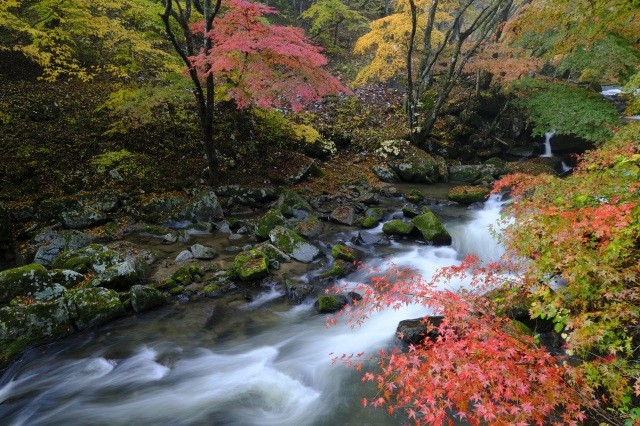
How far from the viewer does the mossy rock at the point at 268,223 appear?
30.8 feet

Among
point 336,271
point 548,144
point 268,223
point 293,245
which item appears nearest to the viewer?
point 336,271

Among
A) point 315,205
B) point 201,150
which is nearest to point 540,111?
point 315,205

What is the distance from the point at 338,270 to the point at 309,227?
2.03 m

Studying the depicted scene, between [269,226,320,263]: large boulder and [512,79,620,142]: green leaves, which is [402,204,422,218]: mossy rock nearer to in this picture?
[269,226,320,263]: large boulder

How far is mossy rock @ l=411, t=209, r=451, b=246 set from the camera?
9.66 metres

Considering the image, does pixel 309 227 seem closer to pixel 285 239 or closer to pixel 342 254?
pixel 285 239

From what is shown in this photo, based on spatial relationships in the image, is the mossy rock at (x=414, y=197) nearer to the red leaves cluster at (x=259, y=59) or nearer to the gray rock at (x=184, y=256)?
the red leaves cluster at (x=259, y=59)

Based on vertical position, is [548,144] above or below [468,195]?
above

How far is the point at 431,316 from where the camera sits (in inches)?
253

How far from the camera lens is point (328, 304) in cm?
726

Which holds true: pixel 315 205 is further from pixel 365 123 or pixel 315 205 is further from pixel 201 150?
pixel 365 123

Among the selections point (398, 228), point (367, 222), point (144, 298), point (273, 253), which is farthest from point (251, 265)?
point (398, 228)

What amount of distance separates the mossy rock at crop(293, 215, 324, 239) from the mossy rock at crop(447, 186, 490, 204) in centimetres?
509

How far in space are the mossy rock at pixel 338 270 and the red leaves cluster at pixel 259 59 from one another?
159 inches
